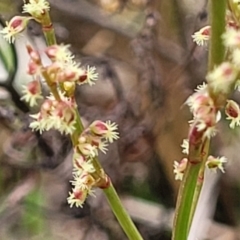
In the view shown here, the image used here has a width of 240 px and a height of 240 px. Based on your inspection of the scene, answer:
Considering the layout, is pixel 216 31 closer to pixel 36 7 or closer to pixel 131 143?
pixel 36 7

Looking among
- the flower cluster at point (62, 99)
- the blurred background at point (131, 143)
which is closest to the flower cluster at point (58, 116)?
the flower cluster at point (62, 99)

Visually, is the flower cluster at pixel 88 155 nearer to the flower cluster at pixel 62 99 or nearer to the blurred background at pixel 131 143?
the flower cluster at pixel 62 99

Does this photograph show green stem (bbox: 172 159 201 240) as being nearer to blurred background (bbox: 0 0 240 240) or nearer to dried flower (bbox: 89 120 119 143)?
dried flower (bbox: 89 120 119 143)

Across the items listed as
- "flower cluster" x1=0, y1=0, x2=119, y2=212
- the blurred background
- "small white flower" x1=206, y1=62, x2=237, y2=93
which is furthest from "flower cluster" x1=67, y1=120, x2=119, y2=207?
the blurred background

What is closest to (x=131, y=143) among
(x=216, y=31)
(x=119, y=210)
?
(x=119, y=210)

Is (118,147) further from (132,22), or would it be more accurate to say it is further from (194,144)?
(194,144)
